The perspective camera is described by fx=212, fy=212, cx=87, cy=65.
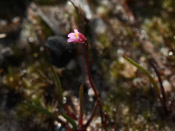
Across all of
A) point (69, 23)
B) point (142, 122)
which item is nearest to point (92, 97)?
point (142, 122)

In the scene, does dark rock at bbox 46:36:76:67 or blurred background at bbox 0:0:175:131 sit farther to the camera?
dark rock at bbox 46:36:76:67

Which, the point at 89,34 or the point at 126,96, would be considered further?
the point at 89,34

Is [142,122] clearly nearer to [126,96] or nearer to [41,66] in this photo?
[126,96]

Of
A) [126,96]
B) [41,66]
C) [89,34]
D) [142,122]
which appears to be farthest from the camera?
[89,34]

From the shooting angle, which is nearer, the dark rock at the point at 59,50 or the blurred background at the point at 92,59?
the blurred background at the point at 92,59

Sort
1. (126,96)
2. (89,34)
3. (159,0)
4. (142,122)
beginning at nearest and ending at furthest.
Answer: (142,122)
(126,96)
(89,34)
(159,0)

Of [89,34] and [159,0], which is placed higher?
[159,0]

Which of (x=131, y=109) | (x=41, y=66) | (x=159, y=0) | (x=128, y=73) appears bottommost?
(x=131, y=109)

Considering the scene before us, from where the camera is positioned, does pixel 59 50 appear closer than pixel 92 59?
Yes
